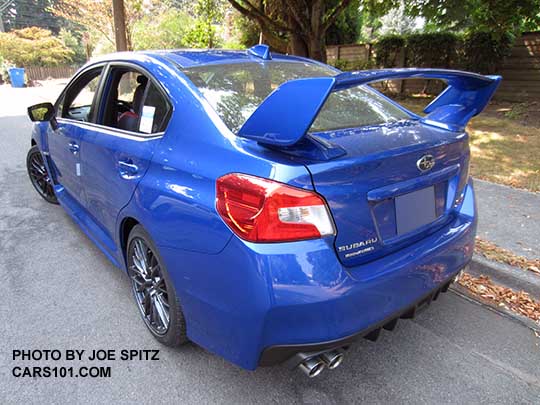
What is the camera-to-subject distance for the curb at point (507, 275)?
296 cm

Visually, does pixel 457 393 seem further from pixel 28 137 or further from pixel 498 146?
pixel 28 137

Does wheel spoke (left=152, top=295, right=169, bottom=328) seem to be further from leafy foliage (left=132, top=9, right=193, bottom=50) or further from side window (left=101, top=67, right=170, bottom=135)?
leafy foliage (left=132, top=9, right=193, bottom=50)

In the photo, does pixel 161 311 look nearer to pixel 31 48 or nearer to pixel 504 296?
pixel 504 296

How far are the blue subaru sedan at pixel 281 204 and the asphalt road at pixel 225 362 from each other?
0.23m

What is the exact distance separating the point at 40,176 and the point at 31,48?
3221 cm

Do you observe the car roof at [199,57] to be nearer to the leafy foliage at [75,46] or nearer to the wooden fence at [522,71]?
the wooden fence at [522,71]

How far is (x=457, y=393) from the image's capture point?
2.07 metres

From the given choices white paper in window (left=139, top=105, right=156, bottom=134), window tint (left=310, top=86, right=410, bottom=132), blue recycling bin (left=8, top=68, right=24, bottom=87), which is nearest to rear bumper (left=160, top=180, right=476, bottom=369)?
window tint (left=310, top=86, right=410, bottom=132)

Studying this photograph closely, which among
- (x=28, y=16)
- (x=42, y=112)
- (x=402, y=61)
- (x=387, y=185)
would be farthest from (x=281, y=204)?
(x=28, y=16)

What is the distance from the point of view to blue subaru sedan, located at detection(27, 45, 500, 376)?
159cm

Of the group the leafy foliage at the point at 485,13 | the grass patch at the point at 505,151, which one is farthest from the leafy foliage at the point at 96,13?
the grass patch at the point at 505,151

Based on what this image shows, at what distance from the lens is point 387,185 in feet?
5.91

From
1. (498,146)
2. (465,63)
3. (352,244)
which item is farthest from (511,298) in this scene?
(465,63)

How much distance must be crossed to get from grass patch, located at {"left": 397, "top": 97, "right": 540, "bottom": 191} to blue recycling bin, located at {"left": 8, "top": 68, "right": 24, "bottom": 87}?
1023 inches
